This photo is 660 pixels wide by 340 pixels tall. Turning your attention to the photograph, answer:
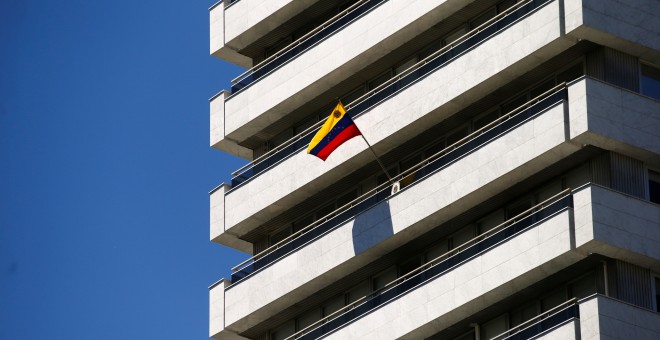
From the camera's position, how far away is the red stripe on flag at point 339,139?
96875 millimetres

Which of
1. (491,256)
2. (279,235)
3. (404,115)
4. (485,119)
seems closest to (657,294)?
(491,256)

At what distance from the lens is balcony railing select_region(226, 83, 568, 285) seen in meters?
91.4

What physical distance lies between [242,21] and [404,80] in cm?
1197

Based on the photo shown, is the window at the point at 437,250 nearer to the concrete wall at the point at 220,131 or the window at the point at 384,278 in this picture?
the window at the point at 384,278

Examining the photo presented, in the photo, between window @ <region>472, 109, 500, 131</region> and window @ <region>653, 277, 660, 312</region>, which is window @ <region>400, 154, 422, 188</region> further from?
window @ <region>653, 277, 660, 312</region>

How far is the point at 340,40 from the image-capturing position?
3984 inches

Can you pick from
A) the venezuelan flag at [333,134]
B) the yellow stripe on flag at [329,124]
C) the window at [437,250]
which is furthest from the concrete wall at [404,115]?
the window at [437,250]

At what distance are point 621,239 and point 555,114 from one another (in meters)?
5.45

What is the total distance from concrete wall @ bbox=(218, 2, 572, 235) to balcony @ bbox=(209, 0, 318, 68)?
275 inches

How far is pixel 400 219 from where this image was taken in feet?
312

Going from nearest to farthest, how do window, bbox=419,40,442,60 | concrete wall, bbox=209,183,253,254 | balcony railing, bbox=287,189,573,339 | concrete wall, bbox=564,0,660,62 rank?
balcony railing, bbox=287,189,573,339 → concrete wall, bbox=564,0,660,62 → window, bbox=419,40,442,60 → concrete wall, bbox=209,183,253,254

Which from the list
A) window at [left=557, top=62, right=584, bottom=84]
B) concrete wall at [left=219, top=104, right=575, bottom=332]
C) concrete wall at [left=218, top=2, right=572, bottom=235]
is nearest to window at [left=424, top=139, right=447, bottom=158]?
concrete wall at [left=218, top=2, right=572, bottom=235]

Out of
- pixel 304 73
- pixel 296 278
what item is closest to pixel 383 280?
pixel 296 278

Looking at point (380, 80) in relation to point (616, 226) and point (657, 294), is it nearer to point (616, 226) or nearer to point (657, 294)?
point (616, 226)
